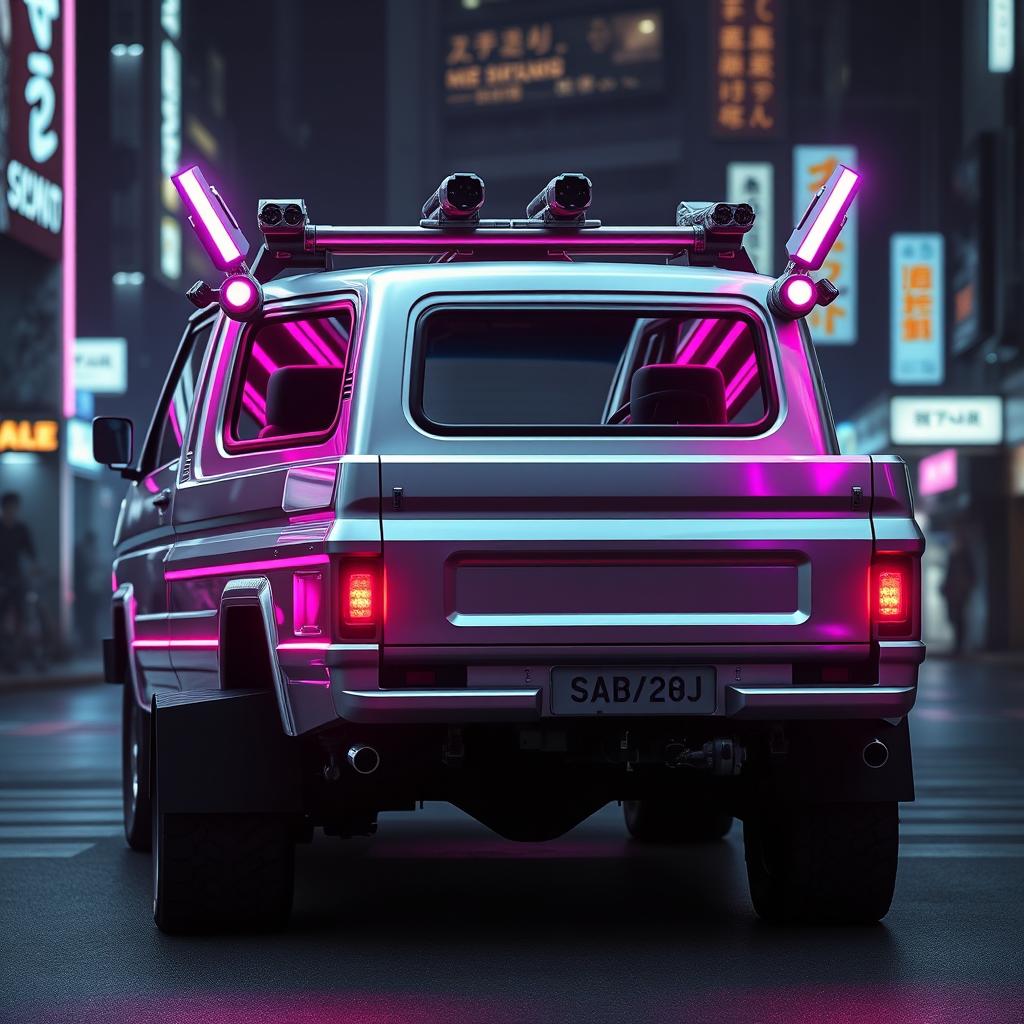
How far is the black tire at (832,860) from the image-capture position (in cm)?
710

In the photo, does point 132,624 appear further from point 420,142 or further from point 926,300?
point 420,142

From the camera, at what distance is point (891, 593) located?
6.68 meters

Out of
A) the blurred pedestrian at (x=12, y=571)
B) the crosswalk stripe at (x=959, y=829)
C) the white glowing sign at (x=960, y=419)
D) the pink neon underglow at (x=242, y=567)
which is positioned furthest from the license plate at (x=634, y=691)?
the white glowing sign at (x=960, y=419)

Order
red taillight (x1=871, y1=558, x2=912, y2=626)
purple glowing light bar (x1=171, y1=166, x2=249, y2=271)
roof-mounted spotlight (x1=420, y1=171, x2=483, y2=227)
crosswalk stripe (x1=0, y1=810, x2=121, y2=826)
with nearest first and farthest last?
red taillight (x1=871, y1=558, x2=912, y2=626) → purple glowing light bar (x1=171, y1=166, x2=249, y2=271) → roof-mounted spotlight (x1=420, y1=171, x2=483, y2=227) → crosswalk stripe (x1=0, y1=810, x2=121, y2=826)

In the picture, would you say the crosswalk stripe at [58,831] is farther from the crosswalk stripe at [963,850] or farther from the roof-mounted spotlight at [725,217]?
the roof-mounted spotlight at [725,217]

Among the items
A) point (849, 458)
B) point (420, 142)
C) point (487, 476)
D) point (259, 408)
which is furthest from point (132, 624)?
point (420, 142)

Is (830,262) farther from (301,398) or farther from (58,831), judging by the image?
(301,398)

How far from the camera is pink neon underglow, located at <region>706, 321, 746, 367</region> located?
7.69 meters

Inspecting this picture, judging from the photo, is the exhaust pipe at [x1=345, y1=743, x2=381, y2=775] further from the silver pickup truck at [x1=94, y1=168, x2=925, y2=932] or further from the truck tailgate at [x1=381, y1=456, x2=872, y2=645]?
the truck tailgate at [x1=381, y1=456, x2=872, y2=645]

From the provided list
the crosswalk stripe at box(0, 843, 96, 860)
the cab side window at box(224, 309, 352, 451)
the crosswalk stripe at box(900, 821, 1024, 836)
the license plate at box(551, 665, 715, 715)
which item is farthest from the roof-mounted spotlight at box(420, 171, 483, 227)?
the crosswalk stripe at box(900, 821, 1024, 836)

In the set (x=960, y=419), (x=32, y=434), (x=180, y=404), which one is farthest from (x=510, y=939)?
(x=960, y=419)

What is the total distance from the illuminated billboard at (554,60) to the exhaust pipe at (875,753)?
94886 mm

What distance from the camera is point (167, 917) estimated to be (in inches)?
278

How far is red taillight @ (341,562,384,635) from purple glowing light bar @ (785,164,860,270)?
1.99 metres
